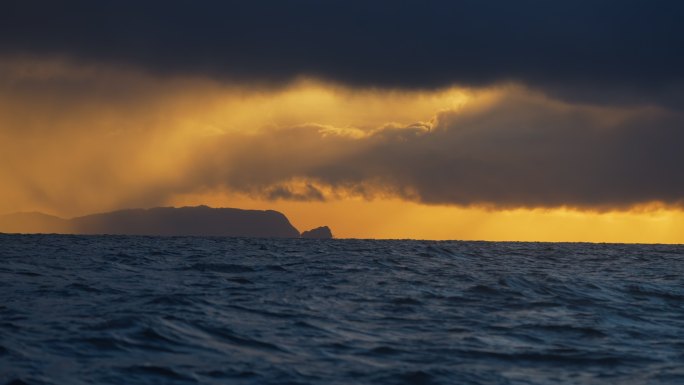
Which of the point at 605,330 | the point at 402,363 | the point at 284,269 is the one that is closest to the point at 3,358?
the point at 402,363

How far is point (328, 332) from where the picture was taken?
57.7ft

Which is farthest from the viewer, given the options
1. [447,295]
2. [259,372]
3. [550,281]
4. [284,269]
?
[284,269]

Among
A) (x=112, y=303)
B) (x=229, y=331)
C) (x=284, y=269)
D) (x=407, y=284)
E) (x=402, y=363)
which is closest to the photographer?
(x=402, y=363)

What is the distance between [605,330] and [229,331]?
947 cm

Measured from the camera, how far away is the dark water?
1338 cm

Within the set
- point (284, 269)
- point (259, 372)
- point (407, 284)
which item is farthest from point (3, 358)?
point (284, 269)

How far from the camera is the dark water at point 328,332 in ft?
43.9

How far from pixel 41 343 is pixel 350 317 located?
7.95m

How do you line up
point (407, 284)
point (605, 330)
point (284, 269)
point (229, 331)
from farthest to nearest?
point (284, 269), point (407, 284), point (605, 330), point (229, 331)

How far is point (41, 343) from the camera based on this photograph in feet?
49.0

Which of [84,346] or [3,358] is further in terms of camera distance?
[84,346]

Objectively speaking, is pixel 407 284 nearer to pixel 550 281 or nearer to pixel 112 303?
pixel 550 281

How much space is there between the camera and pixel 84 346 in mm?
14719

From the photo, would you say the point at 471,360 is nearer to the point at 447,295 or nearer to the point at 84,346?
the point at 84,346
